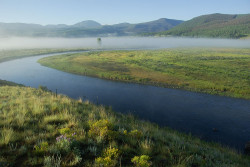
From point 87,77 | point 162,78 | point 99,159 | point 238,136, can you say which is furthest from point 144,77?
point 99,159

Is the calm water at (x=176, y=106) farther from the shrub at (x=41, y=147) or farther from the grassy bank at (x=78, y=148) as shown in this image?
the shrub at (x=41, y=147)

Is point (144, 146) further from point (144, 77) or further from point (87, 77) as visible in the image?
point (87, 77)

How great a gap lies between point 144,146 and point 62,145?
3.04m

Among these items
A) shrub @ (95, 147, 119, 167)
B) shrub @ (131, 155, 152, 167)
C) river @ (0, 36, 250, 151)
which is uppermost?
shrub @ (95, 147, 119, 167)

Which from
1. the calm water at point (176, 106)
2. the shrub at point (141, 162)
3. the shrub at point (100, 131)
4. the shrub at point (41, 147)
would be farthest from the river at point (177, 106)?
the shrub at point (41, 147)

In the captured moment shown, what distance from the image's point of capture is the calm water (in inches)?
712

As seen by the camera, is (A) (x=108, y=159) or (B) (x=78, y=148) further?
(B) (x=78, y=148)

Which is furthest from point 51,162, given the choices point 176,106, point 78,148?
point 176,106

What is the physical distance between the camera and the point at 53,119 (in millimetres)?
7969

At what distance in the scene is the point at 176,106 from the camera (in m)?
24.7

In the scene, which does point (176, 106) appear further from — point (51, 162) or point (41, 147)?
point (51, 162)

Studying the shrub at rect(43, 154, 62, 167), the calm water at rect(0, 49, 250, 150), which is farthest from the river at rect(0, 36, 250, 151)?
the shrub at rect(43, 154, 62, 167)

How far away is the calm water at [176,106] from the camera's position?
18078 mm

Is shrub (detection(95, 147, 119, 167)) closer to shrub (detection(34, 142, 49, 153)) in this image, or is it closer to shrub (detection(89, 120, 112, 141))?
shrub (detection(89, 120, 112, 141))
